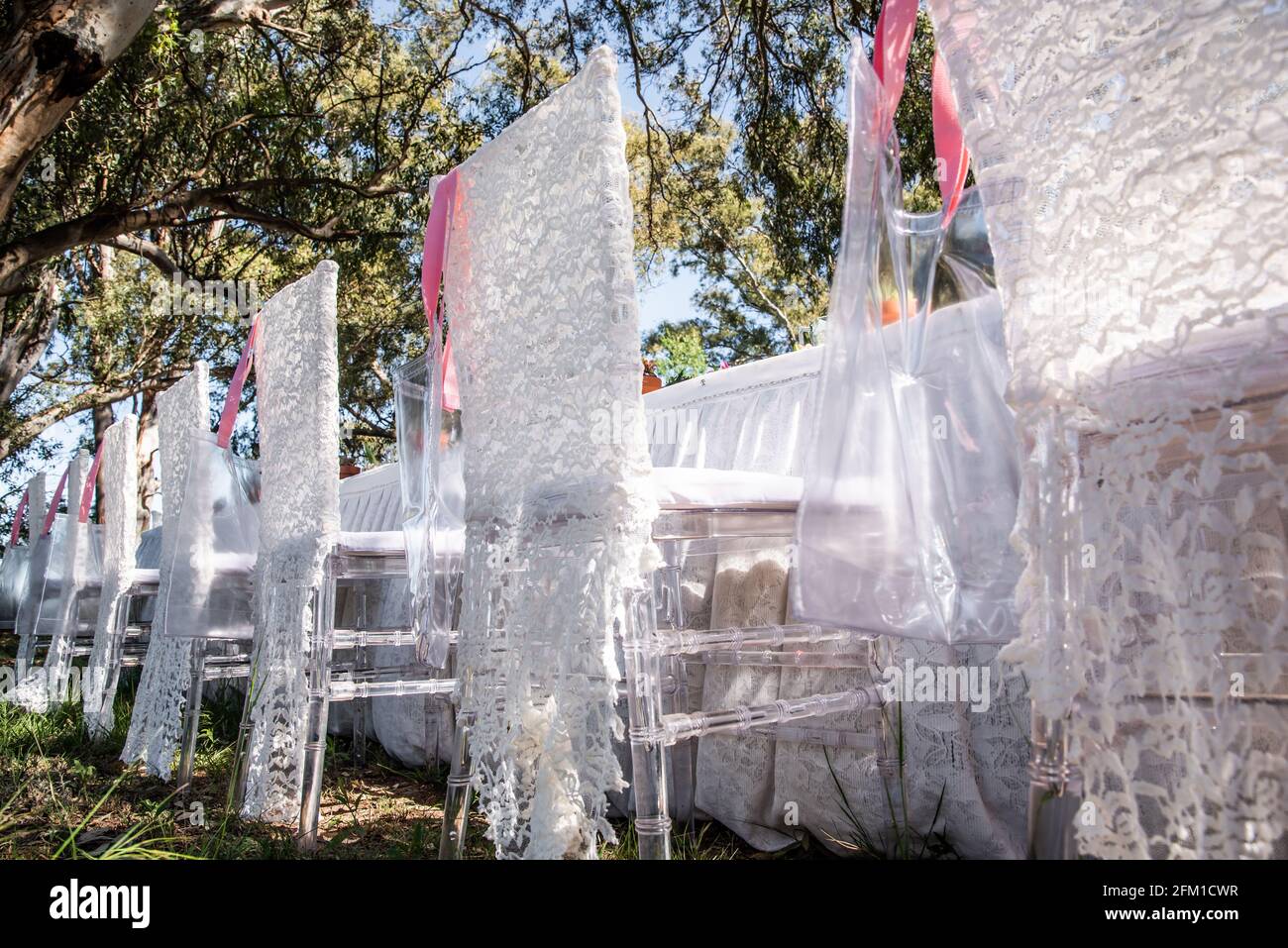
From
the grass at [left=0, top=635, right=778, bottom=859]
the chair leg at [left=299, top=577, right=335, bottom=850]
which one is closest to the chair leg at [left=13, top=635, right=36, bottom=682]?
the grass at [left=0, top=635, right=778, bottom=859]

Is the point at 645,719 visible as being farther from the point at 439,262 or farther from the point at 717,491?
the point at 439,262

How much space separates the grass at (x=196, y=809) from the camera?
1.92 metres

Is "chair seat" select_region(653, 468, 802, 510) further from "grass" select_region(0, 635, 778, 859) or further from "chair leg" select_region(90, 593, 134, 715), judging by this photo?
"chair leg" select_region(90, 593, 134, 715)

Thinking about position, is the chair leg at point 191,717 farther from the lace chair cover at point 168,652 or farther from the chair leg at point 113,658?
the chair leg at point 113,658

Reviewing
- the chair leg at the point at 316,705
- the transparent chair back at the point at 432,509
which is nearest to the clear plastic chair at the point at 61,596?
the chair leg at the point at 316,705

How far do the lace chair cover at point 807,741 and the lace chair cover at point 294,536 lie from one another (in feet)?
2.98

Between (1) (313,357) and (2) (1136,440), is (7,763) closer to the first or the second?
(1) (313,357)

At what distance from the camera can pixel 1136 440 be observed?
79cm

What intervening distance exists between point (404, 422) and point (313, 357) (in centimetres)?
28

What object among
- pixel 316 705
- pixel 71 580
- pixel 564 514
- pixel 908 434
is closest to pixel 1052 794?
pixel 908 434

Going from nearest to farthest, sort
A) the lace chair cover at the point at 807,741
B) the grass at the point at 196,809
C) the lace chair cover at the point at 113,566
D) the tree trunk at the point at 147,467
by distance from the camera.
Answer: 1. the lace chair cover at the point at 807,741
2. the grass at the point at 196,809
3. the lace chair cover at the point at 113,566
4. the tree trunk at the point at 147,467

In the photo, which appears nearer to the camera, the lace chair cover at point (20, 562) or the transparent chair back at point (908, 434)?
the transparent chair back at point (908, 434)
